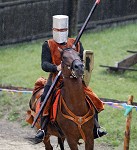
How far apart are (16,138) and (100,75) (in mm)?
4248

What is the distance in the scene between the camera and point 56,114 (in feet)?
28.3

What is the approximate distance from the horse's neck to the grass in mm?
2605

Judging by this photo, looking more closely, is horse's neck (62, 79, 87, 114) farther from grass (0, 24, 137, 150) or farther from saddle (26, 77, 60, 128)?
grass (0, 24, 137, 150)

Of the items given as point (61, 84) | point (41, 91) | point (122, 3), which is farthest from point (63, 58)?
point (122, 3)

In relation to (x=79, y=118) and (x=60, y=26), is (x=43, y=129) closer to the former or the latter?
(x=79, y=118)

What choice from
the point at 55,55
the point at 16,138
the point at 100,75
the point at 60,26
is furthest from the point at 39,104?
the point at 100,75

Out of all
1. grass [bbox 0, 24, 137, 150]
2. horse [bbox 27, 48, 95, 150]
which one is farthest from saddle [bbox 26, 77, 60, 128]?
grass [bbox 0, 24, 137, 150]

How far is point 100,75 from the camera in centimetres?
1525

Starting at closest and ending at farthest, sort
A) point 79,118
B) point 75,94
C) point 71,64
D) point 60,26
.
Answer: point 71,64
point 75,94
point 79,118
point 60,26

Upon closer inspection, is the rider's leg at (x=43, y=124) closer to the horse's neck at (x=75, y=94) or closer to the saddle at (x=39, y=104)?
the saddle at (x=39, y=104)

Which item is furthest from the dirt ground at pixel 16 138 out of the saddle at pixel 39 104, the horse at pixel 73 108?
the horse at pixel 73 108

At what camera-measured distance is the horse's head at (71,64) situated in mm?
7715

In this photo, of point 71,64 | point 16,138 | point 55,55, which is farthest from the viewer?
point 16,138

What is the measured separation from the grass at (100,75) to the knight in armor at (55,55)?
217 cm
